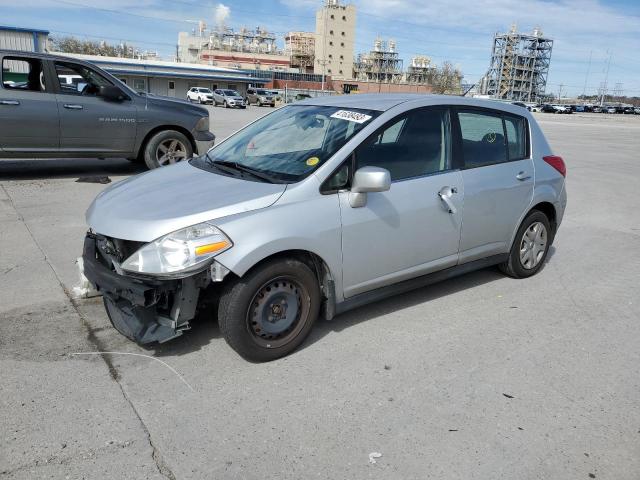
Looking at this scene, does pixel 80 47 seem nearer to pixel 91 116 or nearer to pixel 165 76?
pixel 165 76

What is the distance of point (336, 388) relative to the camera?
335 cm

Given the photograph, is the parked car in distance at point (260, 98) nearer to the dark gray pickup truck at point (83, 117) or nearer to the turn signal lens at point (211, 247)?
the dark gray pickup truck at point (83, 117)

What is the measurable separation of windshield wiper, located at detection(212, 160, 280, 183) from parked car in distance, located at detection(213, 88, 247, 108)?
4413 centimetres

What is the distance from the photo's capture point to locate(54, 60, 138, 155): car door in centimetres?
864

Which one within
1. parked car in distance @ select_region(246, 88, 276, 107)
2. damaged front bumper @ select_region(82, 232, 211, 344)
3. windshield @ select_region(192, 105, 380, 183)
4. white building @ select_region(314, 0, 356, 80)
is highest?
white building @ select_region(314, 0, 356, 80)

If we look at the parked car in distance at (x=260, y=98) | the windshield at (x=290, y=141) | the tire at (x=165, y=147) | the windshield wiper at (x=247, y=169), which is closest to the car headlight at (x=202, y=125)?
the tire at (x=165, y=147)

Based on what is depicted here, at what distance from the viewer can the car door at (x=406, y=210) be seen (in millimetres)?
3842

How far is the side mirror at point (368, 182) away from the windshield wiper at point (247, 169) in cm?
55

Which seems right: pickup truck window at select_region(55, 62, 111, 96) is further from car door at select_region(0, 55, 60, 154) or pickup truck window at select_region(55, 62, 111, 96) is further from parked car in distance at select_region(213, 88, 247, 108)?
parked car in distance at select_region(213, 88, 247, 108)

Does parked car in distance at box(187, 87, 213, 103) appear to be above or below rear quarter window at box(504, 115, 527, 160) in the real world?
below

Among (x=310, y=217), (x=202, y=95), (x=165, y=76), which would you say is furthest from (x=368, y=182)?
(x=165, y=76)

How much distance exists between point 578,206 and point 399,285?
20.6 feet

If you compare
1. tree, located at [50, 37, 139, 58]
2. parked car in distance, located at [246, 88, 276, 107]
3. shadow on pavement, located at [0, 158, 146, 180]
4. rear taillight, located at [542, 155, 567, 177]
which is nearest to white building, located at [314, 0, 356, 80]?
tree, located at [50, 37, 139, 58]

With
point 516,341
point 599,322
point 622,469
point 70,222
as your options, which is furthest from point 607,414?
point 70,222
